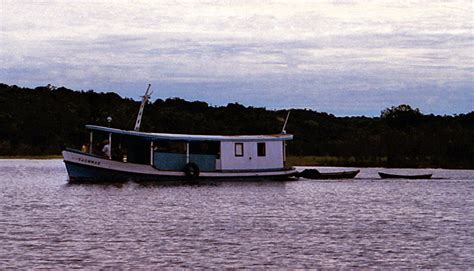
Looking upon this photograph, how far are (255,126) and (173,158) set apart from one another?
7408 cm

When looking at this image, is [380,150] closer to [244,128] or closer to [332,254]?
[244,128]

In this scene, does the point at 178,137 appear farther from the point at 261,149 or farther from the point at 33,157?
the point at 33,157

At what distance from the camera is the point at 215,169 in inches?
2373

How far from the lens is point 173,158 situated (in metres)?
59.0

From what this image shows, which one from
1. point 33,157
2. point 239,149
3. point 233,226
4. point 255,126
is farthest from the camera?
point 255,126

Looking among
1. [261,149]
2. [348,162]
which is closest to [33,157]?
[348,162]

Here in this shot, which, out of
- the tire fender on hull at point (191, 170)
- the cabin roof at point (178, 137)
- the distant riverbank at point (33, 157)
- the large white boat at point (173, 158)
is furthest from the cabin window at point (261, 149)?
the distant riverbank at point (33, 157)

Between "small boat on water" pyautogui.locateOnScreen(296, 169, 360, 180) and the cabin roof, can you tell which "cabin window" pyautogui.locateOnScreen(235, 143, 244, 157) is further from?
"small boat on water" pyautogui.locateOnScreen(296, 169, 360, 180)

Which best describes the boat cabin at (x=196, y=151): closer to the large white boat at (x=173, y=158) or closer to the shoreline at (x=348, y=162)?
the large white boat at (x=173, y=158)

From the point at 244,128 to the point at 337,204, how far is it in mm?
83184

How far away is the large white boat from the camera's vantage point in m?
56.7

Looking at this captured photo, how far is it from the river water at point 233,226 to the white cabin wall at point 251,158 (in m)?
1.98

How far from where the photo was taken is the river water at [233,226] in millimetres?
27359

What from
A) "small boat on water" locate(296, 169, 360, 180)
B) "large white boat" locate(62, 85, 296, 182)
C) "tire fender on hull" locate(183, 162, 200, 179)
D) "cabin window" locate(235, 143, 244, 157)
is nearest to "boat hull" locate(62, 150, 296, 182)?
"large white boat" locate(62, 85, 296, 182)
